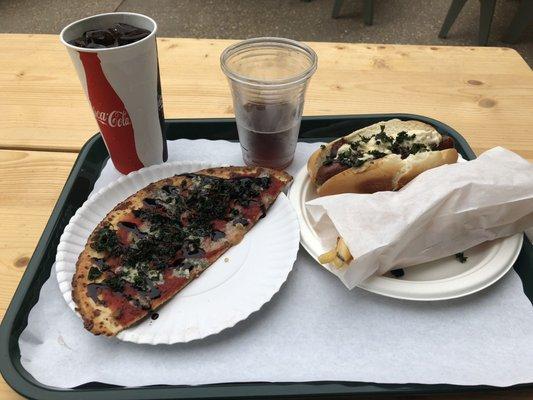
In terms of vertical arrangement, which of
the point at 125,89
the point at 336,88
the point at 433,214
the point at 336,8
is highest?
the point at 125,89

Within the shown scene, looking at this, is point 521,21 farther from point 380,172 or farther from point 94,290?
point 94,290

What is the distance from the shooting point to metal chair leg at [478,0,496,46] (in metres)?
2.90

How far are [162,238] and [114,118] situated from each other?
300 millimetres

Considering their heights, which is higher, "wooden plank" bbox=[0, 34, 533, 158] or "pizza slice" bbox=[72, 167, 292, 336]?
"pizza slice" bbox=[72, 167, 292, 336]

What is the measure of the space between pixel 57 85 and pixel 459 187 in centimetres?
121

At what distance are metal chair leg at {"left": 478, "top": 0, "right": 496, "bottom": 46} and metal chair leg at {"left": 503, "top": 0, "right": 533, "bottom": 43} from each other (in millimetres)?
214

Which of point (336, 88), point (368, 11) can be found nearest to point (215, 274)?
point (336, 88)

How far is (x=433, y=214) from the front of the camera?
0.84 m

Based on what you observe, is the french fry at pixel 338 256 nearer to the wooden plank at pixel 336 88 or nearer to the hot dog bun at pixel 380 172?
the hot dog bun at pixel 380 172

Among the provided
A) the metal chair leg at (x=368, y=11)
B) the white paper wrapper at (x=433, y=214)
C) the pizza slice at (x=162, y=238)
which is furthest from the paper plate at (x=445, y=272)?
the metal chair leg at (x=368, y=11)

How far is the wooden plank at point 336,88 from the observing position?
1.23 metres

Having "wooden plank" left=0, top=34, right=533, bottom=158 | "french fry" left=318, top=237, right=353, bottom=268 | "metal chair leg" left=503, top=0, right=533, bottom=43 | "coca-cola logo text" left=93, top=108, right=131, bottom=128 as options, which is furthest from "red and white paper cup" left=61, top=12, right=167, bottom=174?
"metal chair leg" left=503, top=0, right=533, bottom=43

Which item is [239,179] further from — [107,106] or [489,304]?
[489,304]

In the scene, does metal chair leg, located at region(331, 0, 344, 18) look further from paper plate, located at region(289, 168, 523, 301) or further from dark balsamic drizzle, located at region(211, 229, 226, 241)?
dark balsamic drizzle, located at region(211, 229, 226, 241)
